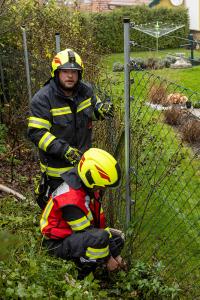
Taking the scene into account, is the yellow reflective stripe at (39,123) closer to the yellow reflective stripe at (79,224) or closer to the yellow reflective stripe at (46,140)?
the yellow reflective stripe at (46,140)

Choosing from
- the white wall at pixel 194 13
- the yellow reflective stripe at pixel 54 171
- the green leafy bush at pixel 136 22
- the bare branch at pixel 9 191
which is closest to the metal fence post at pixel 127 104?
the yellow reflective stripe at pixel 54 171

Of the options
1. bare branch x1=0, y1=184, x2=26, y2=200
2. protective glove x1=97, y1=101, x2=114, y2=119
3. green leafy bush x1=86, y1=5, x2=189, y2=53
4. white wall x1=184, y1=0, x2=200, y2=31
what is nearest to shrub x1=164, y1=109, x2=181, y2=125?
protective glove x1=97, y1=101, x2=114, y2=119

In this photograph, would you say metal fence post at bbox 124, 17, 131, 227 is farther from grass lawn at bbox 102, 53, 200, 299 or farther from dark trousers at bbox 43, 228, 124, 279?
dark trousers at bbox 43, 228, 124, 279

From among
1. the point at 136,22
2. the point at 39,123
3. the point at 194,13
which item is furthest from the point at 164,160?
the point at 194,13

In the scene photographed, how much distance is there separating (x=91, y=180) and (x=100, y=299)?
864 mm

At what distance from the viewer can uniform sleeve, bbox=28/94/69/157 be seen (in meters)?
4.25

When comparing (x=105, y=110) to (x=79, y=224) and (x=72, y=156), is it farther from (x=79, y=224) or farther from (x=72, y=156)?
(x=79, y=224)

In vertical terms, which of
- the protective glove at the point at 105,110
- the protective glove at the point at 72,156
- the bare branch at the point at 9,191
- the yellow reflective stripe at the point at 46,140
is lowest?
the bare branch at the point at 9,191

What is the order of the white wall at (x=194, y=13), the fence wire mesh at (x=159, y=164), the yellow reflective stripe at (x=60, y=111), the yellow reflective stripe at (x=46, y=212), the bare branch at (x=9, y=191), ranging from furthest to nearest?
the white wall at (x=194, y=13)
the bare branch at (x=9, y=191)
the yellow reflective stripe at (x=60, y=111)
the fence wire mesh at (x=159, y=164)
the yellow reflective stripe at (x=46, y=212)

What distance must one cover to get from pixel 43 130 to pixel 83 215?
99cm

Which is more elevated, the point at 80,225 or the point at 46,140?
the point at 46,140

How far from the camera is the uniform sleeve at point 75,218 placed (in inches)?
145

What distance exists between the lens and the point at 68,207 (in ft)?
12.0

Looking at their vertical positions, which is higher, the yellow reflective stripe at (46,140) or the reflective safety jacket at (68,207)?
the yellow reflective stripe at (46,140)
